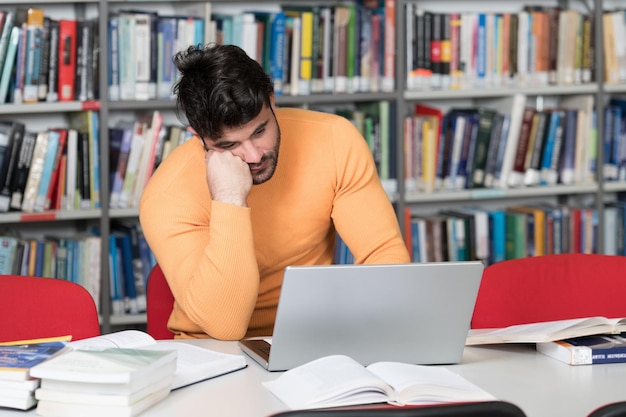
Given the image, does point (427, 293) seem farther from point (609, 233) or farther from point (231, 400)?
point (609, 233)

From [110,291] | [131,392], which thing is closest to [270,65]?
[110,291]

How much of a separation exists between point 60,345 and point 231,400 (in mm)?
322

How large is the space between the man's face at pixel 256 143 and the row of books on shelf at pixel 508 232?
143 cm

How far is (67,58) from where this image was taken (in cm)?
304

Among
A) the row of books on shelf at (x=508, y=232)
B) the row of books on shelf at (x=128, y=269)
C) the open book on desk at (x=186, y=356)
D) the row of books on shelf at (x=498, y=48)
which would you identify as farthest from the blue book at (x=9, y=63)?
the open book on desk at (x=186, y=356)

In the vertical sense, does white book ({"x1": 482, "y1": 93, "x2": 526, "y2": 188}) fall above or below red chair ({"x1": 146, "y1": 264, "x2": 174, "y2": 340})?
above

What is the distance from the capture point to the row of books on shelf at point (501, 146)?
11.2 ft

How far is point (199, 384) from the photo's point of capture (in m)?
1.50

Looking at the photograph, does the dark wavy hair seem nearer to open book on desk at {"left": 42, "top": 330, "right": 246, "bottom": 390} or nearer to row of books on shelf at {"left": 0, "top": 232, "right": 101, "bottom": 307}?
open book on desk at {"left": 42, "top": 330, "right": 246, "bottom": 390}

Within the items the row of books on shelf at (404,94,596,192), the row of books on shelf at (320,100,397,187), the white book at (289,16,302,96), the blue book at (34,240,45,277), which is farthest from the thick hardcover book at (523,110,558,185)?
the blue book at (34,240,45,277)

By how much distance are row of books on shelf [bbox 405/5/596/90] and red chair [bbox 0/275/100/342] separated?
180 cm

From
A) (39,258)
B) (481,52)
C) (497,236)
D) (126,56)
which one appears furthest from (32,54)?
(497,236)

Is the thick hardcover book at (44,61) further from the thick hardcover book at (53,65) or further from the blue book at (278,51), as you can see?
the blue book at (278,51)

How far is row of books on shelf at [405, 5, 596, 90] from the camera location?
A: 11.0 feet
